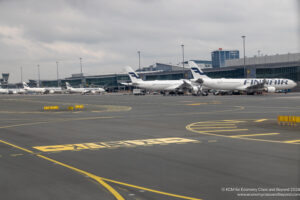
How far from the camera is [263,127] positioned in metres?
26.2

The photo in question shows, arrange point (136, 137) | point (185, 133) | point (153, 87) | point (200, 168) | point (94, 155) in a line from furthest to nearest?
point (153, 87) < point (185, 133) < point (136, 137) < point (94, 155) < point (200, 168)

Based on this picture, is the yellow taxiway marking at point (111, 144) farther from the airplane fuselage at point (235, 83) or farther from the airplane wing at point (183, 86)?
the airplane wing at point (183, 86)

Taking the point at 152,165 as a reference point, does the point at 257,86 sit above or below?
above

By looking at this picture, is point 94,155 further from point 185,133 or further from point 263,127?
point 263,127

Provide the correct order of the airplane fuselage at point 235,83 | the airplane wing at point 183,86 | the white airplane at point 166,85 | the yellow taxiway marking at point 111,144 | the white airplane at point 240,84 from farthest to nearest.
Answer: the white airplane at point 166,85
the airplane wing at point 183,86
the airplane fuselage at point 235,83
the white airplane at point 240,84
the yellow taxiway marking at point 111,144

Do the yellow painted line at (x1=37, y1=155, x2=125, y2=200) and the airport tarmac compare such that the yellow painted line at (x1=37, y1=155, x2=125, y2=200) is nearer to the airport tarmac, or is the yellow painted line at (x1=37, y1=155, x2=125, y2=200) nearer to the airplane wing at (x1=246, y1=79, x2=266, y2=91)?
the airport tarmac

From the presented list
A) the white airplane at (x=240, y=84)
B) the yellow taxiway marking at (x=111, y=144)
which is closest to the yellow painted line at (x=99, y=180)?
the yellow taxiway marking at (x=111, y=144)

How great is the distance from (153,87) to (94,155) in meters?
103

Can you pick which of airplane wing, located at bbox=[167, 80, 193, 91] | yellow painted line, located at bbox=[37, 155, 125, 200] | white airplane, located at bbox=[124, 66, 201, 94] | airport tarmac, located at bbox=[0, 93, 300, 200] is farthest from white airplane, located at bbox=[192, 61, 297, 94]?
yellow painted line, located at bbox=[37, 155, 125, 200]

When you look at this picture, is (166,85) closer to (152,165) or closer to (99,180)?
(152,165)

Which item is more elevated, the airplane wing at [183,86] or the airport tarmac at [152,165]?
the airplane wing at [183,86]

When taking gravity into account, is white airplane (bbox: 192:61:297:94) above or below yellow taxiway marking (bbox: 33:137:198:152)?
above

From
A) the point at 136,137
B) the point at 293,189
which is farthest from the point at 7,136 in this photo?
the point at 293,189

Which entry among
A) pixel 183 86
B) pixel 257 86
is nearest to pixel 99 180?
pixel 257 86
